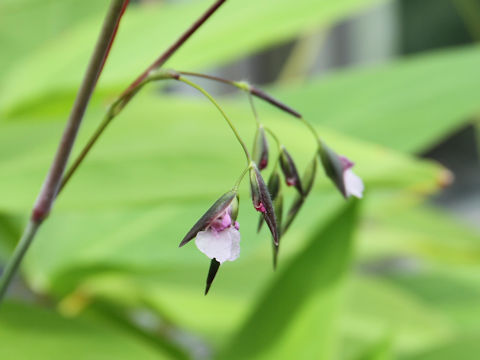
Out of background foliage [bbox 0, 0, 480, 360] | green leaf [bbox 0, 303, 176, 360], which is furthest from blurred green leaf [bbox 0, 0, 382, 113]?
green leaf [bbox 0, 303, 176, 360]

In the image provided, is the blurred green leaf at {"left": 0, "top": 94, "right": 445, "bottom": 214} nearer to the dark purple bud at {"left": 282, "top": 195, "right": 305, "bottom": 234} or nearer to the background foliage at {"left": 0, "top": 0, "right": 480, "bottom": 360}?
the background foliage at {"left": 0, "top": 0, "right": 480, "bottom": 360}

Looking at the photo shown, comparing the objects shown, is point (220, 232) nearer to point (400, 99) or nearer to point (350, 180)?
point (350, 180)

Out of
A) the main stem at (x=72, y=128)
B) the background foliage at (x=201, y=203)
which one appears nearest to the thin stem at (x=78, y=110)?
the main stem at (x=72, y=128)

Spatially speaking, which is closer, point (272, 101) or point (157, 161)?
point (272, 101)

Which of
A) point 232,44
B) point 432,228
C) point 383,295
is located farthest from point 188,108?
point 432,228

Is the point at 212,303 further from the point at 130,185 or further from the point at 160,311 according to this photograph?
the point at 130,185

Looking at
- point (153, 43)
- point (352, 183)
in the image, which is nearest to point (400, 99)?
point (153, 43)
